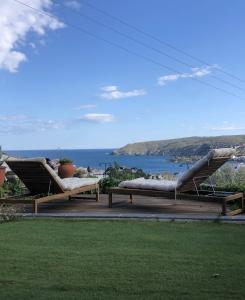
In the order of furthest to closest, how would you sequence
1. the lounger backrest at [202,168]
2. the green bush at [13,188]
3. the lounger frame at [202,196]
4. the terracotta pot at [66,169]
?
the terracotta pot at [66,169] → the green bush at [13,188] → the lounger backrest at [202,168] → the lounger frame at [202,196]

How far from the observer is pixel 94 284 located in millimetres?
3404

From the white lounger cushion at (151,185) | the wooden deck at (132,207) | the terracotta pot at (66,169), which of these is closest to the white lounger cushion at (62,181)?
the wooden deck at (132,207)

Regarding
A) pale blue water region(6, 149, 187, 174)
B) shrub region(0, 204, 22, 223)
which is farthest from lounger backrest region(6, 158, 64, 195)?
pale blue water region(6, 149, 187, 174)

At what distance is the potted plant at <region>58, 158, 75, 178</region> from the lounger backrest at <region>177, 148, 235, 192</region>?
14.7 feet

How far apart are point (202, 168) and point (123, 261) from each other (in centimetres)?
307

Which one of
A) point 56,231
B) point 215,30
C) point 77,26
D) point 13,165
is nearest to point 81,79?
point 77,26

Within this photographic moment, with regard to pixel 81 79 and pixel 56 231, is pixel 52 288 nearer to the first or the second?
pixel 56 231

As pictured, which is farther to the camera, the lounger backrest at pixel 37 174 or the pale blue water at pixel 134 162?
the pale blue water at pixel 134 162

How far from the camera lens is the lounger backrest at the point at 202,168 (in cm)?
664

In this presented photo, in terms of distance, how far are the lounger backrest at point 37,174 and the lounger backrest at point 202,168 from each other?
73.8 inches

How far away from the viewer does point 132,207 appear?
24.2 ft

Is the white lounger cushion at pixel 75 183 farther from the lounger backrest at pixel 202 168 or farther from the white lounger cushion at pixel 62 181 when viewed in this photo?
the lounger backrest at pixel 202 168

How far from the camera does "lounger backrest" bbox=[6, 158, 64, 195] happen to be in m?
6.99

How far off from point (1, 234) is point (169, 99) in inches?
600
